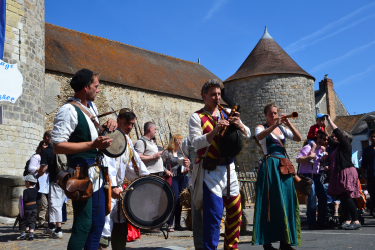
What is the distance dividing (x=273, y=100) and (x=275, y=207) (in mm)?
24096

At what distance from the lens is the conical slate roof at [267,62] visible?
28.5 metres

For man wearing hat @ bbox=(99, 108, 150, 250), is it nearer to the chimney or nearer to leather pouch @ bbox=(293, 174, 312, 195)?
leather pouch @ bbox=(293, 174, 312, 195)

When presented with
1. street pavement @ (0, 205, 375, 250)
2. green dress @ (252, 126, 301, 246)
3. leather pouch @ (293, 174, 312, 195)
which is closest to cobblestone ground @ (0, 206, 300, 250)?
street pavement @ (0, 205, 375, 250)

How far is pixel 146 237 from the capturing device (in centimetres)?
668

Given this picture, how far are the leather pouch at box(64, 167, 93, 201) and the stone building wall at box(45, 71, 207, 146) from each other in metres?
17.7

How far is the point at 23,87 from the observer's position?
1400 cm

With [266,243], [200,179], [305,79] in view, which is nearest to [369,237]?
[266,243]

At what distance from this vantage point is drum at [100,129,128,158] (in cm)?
314

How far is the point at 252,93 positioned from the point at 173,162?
21.5 meters

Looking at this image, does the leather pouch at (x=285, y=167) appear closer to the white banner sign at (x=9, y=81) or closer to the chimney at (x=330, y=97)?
the white banner sign at (x=9, y=81)

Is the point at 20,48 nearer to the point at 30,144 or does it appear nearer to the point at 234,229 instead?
the point at 30,144

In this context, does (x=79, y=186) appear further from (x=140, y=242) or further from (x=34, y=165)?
(x=34, y=165)

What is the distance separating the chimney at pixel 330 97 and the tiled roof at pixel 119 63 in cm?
1522

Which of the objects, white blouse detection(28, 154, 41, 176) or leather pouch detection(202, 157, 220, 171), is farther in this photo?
white blouse detection(28, 154, 41, 176)
